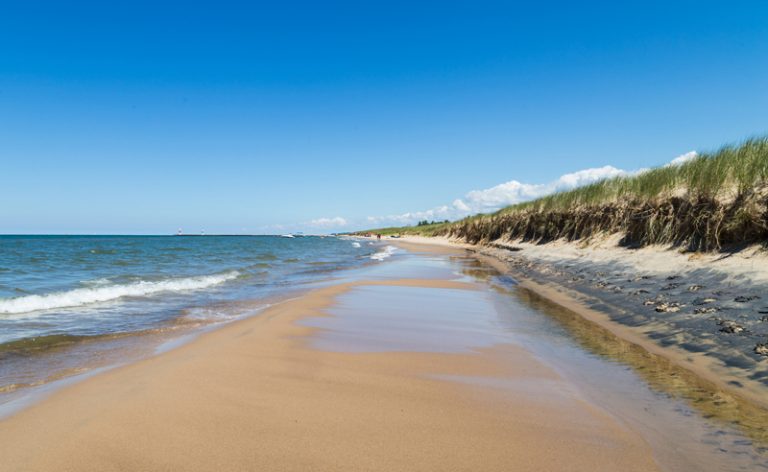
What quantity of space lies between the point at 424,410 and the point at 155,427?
2.10 metres

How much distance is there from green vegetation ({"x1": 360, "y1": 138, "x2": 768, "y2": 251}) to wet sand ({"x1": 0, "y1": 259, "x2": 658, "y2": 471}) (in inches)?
238

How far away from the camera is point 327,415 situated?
3229 mm

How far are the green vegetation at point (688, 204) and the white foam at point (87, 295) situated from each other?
13.9 metres

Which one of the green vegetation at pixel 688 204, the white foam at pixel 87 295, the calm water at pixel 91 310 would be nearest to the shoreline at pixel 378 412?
Answer: the calm water at pixel 91 310

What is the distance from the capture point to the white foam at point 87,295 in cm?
916

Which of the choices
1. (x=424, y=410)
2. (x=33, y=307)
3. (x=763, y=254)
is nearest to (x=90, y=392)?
(x=424, y=410)

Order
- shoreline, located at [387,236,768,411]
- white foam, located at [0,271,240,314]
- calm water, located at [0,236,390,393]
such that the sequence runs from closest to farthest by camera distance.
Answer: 1. shoreline, located at [387,236,768,411]
2. calm water, located at [0,236,390,393]
3. white foam, located at [0,271,240,314]

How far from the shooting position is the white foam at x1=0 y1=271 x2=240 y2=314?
9156 millimetres

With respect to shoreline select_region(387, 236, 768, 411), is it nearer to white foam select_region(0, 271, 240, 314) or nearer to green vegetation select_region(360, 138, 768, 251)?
green vegetation select_region(360, 138, 768, 251)

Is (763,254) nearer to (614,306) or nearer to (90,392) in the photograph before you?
(614,306)

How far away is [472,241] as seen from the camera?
43.6m

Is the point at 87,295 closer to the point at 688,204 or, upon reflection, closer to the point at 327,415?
the point at 327,415

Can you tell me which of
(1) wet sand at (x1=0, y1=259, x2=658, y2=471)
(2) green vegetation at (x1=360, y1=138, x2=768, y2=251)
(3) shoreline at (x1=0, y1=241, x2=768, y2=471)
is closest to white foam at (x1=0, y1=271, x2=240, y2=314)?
(3) shoreline at (x1=0, y1=241, x2=768, y2=471)

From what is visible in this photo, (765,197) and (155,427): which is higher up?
(765,197)
